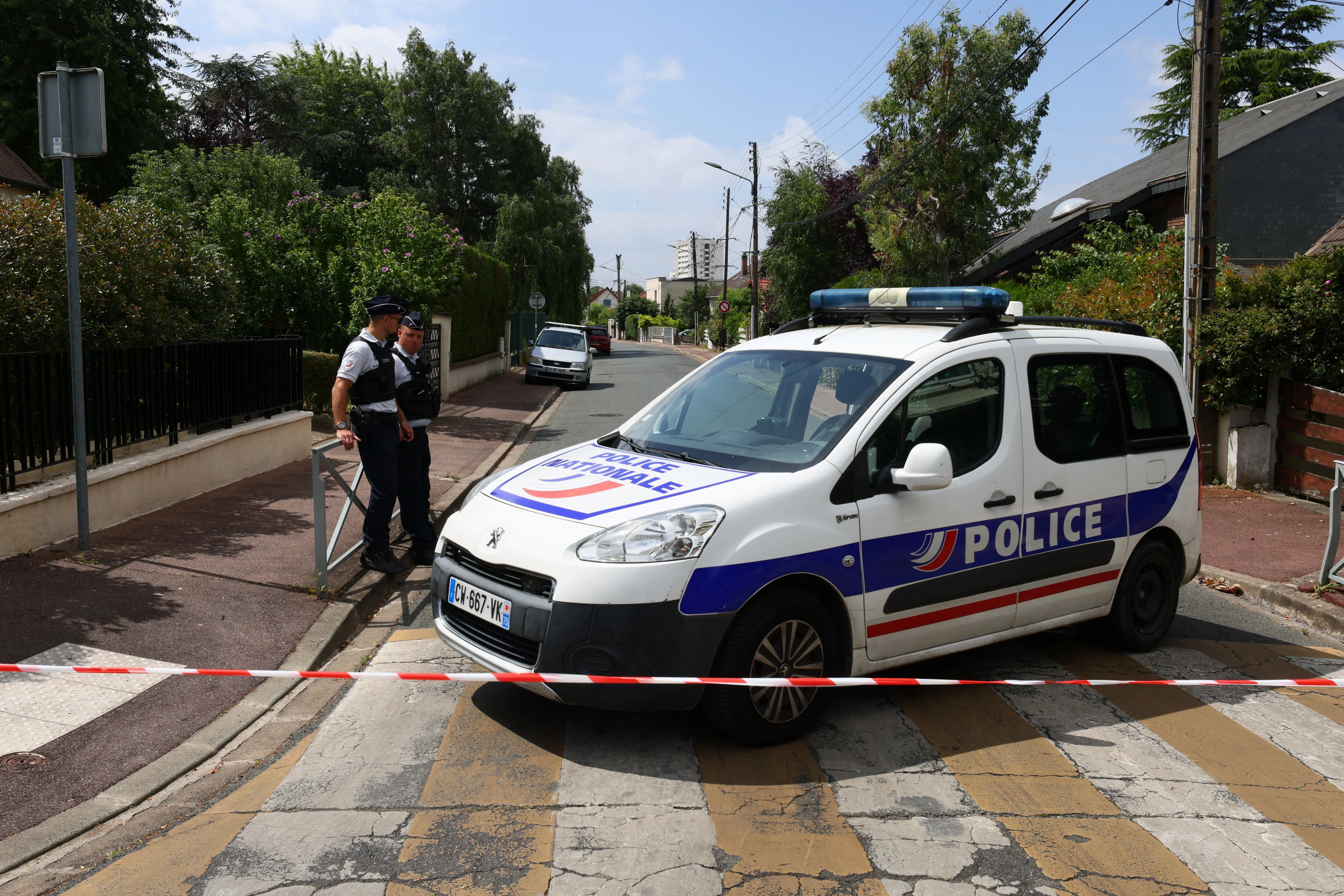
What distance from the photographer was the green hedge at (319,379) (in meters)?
15.1

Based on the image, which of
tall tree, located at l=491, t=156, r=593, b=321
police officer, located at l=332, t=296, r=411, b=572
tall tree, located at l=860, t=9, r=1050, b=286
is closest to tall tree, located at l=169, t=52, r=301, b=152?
tall tree, located at l=491, t=156, r=593, b=321

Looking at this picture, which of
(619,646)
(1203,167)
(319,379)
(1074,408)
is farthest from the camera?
(319,379)

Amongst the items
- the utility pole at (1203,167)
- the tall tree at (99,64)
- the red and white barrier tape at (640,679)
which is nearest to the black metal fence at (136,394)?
the red and white barrier tape at (640,679)

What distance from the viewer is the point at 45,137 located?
6.56m

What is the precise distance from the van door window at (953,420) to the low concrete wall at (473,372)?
751 inches

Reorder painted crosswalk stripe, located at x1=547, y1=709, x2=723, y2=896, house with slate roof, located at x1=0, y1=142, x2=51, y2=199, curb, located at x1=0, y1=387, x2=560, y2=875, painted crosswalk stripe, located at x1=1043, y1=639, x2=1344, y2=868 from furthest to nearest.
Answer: house with slate roof, located at x1=0, y1=142, x2=51, y2=199
painted crosswalk stripe, located at x1=1043, y1=639, x2=1344, y2=868
curb, located at x1=0, y1=387, x2=560, y2=875
painted crosswalk stripe, located at x1=547, y1=709, x2=723, y2=896

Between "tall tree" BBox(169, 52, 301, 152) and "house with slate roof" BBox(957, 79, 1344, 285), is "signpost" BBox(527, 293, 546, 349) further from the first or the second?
"house with slate roof" BBox(957, 79, 1344, 285)

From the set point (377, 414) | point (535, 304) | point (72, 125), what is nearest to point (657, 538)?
point (377, 414)

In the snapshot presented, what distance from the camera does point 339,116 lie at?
50.6m

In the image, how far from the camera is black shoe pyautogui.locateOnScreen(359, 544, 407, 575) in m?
7.17

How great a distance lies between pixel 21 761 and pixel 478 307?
78.7 feet

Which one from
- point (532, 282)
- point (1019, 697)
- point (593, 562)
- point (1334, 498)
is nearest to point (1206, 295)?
point (1334, 498)

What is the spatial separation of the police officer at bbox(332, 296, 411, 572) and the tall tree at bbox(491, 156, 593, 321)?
3495 centimetres

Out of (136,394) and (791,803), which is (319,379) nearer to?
(136,394)
